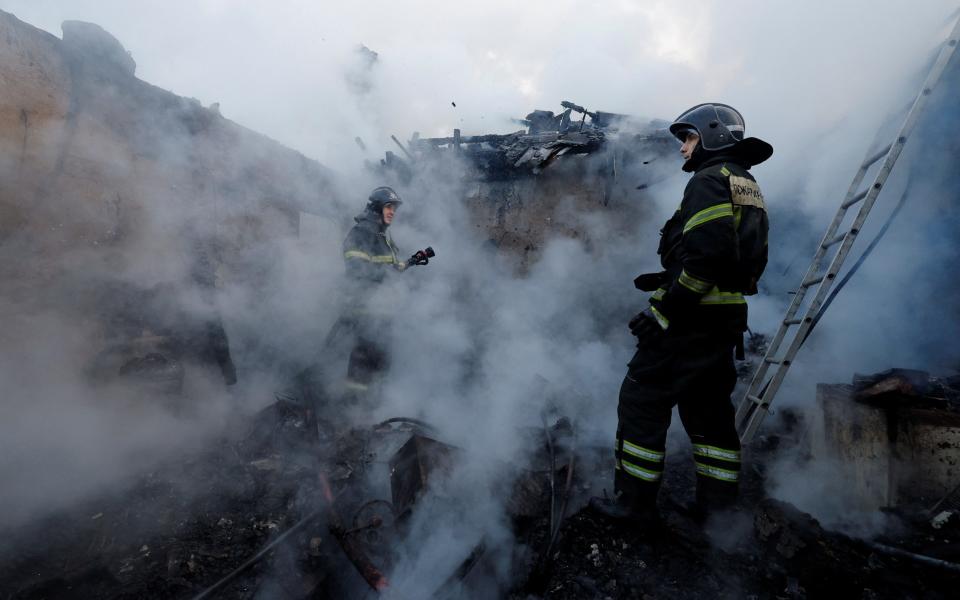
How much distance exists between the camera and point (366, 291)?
14.9 ft

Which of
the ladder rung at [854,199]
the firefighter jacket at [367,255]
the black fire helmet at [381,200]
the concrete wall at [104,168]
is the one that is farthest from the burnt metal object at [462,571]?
the concrete wall at [104,168]

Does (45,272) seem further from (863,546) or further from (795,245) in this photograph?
(795,245)

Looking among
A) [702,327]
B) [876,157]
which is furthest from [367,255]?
[876,157]

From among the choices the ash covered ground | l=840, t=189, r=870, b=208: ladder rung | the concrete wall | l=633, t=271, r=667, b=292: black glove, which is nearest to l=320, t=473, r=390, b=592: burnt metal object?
the ash covered ground

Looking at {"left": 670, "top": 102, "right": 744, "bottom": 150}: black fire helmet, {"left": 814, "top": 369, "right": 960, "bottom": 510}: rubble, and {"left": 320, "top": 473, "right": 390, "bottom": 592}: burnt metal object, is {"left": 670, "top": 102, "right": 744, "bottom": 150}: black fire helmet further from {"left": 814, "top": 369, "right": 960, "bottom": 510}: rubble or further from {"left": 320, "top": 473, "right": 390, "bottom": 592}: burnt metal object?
{"left": 320, "top": 473, "right": 390, "bottom": 592}: burnt metal object

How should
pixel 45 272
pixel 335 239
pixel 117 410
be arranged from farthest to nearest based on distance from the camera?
pixel 335 239
pixel 117 410
pixel 45 272

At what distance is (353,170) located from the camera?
735 centimetres

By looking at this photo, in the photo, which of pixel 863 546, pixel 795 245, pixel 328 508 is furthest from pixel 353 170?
pixel 863 546

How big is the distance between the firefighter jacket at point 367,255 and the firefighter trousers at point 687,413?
3.03 metres

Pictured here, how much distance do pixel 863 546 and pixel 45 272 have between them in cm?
566

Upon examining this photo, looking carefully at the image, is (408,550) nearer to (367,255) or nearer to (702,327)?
(702,327)

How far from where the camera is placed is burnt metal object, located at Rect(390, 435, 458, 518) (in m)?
2.51

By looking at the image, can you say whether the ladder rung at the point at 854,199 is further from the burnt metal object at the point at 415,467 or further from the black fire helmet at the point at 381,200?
the black fire helmet at the point at 381,200

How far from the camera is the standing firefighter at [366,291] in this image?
14.5 ft
